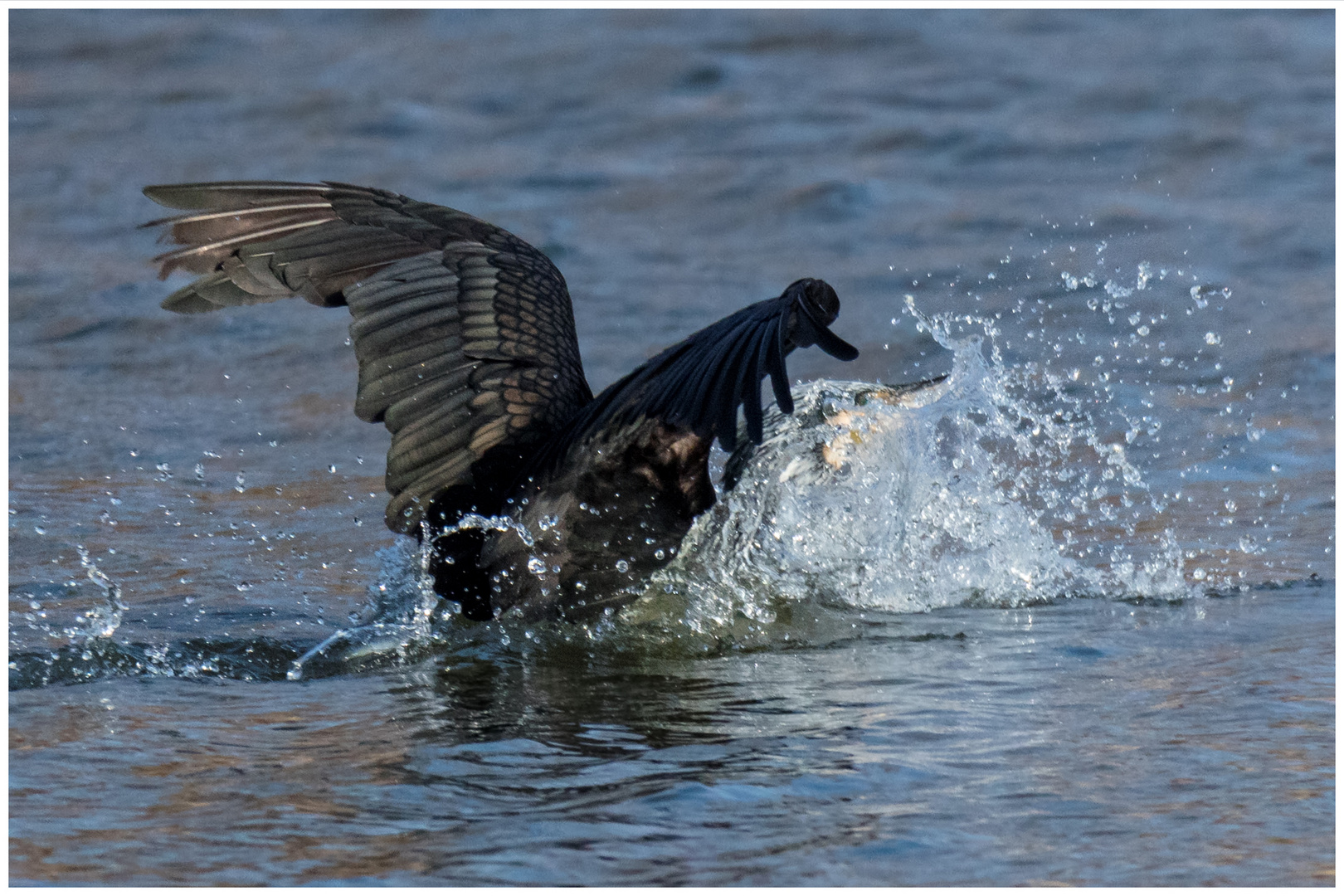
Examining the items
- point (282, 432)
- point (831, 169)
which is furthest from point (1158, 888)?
point (831, 169)

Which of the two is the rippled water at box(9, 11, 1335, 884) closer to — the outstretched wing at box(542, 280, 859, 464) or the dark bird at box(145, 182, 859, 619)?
the dark bird at box(145, 182, 859, 619)

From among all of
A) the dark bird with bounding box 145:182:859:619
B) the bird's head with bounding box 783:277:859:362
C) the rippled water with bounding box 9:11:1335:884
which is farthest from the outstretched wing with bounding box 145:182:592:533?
the bird's head with bounding box 783:277:859:362

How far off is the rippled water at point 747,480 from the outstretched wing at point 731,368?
67 centimetres

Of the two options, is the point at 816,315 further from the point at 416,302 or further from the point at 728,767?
the point at 416,302

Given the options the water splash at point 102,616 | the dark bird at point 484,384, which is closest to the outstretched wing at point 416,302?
the dark bird at point 484,384

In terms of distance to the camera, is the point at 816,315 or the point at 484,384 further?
the point at 484,384

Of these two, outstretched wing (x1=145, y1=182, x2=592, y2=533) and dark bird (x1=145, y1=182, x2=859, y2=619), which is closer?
dark bird (x1=145, y1=182, x2=859, y2=619)

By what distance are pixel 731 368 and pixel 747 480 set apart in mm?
1147

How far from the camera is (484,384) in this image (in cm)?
473

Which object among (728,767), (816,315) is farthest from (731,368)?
(728,767)

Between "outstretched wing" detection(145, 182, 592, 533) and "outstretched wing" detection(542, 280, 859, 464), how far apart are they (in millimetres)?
499

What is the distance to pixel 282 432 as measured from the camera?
7449 mm

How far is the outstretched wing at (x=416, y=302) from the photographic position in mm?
4703

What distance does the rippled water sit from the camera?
339cm
